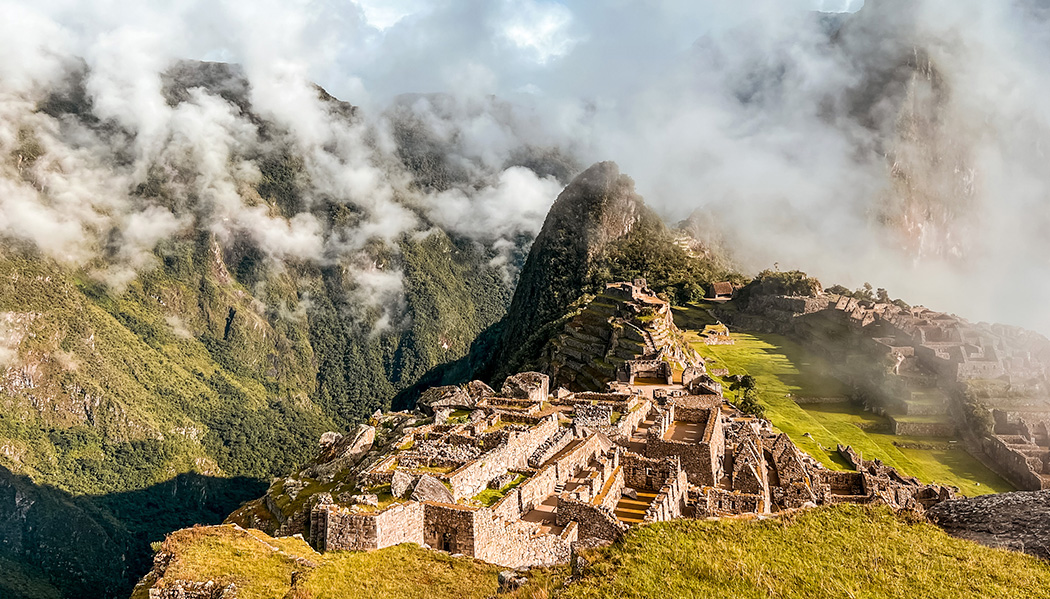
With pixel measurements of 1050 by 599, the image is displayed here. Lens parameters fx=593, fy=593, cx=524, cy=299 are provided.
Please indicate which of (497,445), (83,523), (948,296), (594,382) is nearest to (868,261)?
(948,296)

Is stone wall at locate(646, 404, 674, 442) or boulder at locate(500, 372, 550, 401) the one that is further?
boulder at locate(500, 372, 550, 401)

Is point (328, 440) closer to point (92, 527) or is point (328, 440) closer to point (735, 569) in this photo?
point (735, 569)

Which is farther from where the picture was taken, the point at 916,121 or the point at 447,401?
the point at 916,121

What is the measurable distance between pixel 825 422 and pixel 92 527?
122 m

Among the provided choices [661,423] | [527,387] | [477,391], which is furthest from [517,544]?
[477,391]

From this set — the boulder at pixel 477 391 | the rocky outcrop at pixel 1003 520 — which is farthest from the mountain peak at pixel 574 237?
the rocky outcrop at pixel 1003 520

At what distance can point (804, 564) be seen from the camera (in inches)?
307

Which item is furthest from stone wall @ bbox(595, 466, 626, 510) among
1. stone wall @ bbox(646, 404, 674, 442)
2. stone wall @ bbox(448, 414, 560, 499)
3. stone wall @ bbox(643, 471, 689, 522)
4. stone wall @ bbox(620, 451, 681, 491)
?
stone wall @ bbox(646, 404, 674, 442)

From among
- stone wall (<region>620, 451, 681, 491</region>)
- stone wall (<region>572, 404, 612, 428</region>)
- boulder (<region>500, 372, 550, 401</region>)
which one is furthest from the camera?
boulder (<region>500, 372, 550, 401</region>)

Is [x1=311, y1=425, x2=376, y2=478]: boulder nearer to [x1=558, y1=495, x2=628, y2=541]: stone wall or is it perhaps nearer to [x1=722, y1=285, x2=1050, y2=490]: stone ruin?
[x1=558, y1=495, x2=628, y2=541]: stone wall

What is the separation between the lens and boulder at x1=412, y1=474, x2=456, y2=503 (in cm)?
1488

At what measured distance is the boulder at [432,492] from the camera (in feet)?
48.8

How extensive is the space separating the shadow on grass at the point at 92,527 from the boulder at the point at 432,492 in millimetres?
95986

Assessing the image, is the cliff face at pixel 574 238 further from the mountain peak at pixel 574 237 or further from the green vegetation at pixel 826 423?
the green vegetation at pixel 826 423
